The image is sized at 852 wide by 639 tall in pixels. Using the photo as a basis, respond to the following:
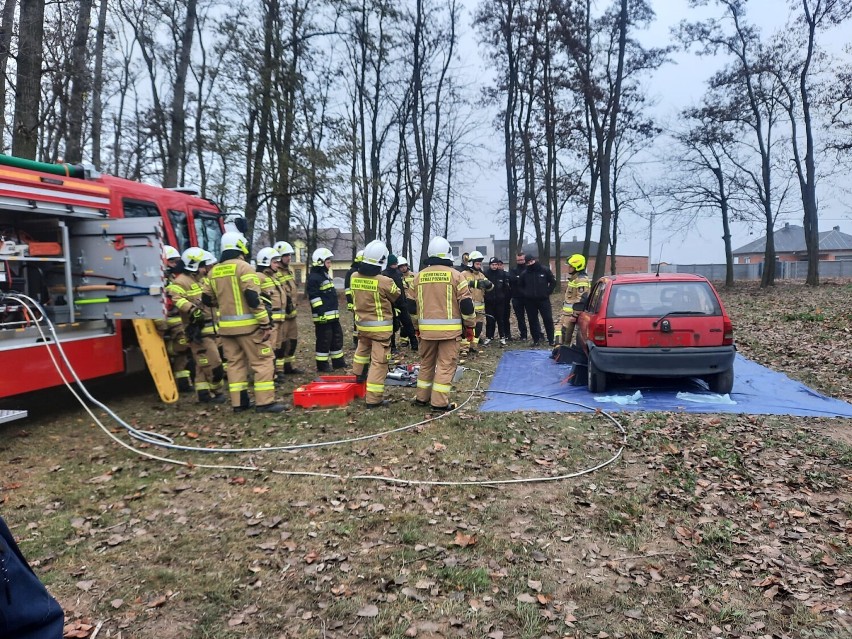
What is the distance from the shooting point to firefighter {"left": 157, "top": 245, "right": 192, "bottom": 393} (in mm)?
7812

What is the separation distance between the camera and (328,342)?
10164mm

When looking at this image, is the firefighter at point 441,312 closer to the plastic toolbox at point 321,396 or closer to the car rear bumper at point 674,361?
the plastic toolbox at point 321,396

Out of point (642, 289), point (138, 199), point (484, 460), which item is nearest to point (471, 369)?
point (642, 289)

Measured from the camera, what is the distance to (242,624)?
10.3 feet

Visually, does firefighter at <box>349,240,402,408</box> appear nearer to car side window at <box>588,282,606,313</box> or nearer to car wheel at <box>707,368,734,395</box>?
car side window at <box>588,282,606,313</box>

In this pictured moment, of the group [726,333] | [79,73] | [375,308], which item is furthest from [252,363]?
[79,73]

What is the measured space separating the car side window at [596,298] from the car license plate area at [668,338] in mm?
873

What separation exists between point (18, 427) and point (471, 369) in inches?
257

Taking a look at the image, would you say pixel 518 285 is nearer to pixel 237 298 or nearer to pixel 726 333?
pixel 726 333

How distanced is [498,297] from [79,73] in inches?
380

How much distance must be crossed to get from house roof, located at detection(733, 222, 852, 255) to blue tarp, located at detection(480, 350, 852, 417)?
71.8 meters

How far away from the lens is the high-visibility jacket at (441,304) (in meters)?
7.20

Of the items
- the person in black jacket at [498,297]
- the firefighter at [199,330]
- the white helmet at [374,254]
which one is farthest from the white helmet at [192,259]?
the person in black jacket at [498,297]

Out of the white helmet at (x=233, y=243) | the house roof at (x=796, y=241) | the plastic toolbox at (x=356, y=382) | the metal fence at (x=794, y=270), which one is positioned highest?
the house roof at (x=796, y=241)
